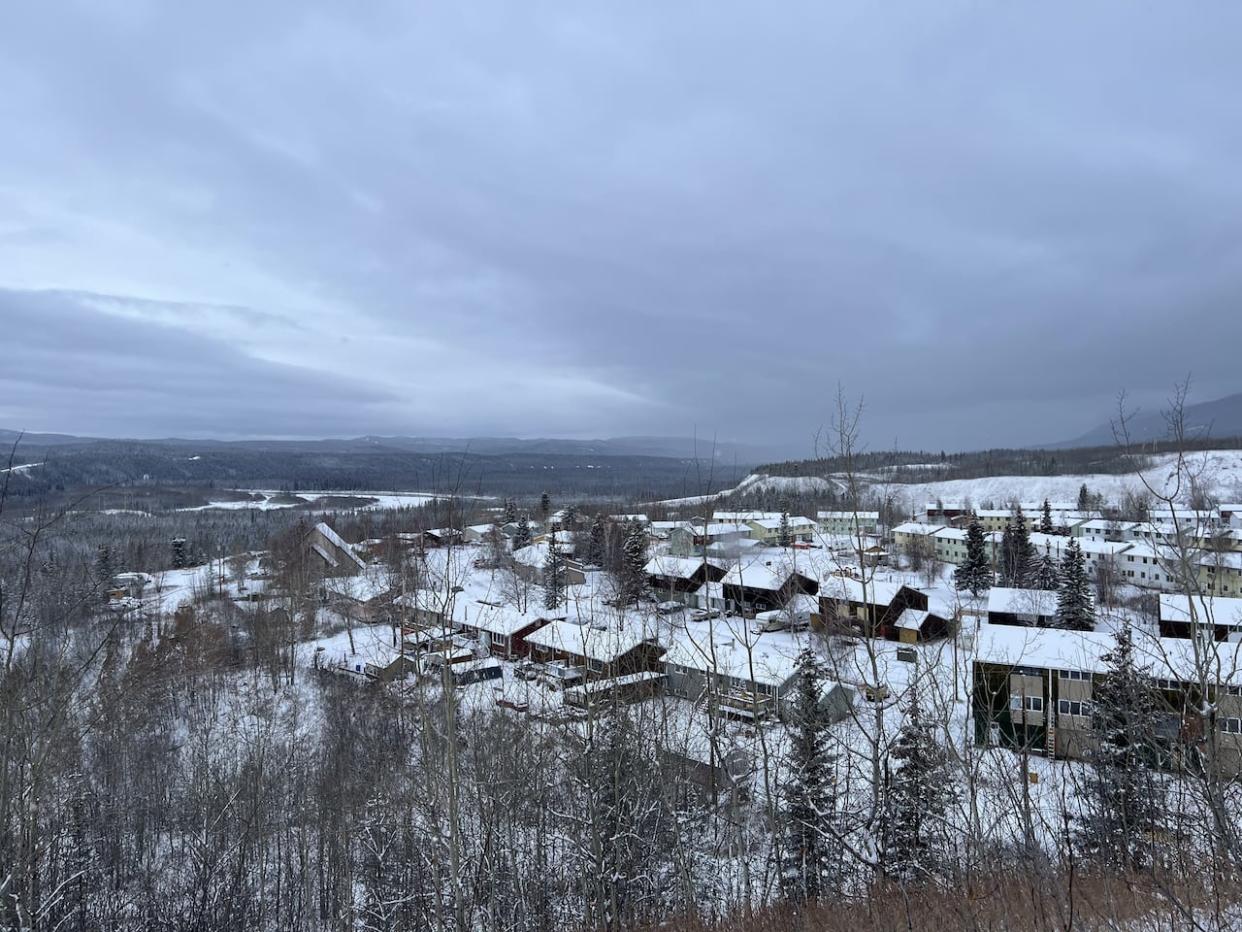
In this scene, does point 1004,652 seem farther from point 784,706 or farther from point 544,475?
point 544,475

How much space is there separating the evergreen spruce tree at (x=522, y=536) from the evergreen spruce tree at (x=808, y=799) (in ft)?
102

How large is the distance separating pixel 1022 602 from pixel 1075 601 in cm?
281

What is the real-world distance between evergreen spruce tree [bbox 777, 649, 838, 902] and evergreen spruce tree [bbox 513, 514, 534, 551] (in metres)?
31.2

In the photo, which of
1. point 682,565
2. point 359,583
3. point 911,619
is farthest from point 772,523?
point 359,583

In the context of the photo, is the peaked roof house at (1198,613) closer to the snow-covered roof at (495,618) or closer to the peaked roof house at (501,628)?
the peaked roof house at (501,628)

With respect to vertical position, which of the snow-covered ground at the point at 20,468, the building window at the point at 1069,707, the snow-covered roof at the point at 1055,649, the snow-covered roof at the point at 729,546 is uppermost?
the snow-covered ground at the point at 20,468

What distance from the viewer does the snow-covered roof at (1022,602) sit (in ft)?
70.2

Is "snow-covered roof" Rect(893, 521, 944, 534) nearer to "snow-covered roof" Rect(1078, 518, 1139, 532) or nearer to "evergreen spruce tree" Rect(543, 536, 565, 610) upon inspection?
"snow-covered roof" Rect(1078, 518, 1139, 532)

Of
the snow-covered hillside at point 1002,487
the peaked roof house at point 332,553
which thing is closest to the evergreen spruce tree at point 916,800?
the peaked roof house at point 332,553

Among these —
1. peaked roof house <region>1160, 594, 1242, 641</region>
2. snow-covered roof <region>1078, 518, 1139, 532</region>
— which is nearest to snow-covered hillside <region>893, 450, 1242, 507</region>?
snow-covered roof <region>1078, 518, 1139, 532</region>

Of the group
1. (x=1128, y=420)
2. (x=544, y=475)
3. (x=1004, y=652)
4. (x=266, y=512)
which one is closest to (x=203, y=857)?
(x=1128, y=420)

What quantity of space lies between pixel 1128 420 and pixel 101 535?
56.3 metres

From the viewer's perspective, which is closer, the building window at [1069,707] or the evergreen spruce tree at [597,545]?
the building window at [1069,707]

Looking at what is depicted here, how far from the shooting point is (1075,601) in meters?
19.7
